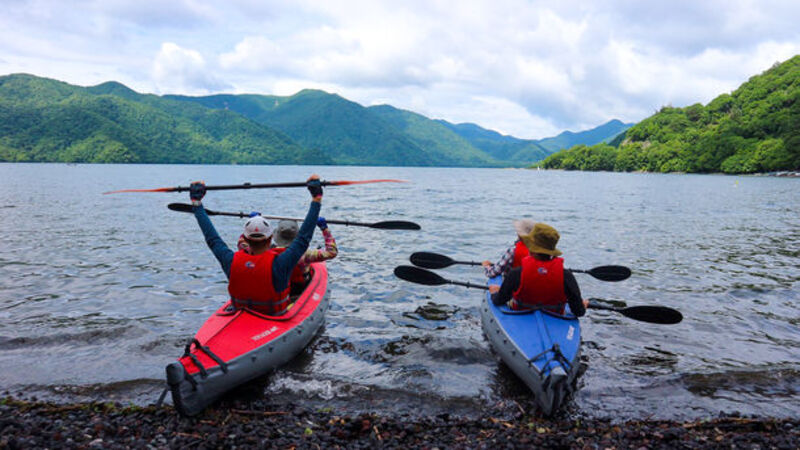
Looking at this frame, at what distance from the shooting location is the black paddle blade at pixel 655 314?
8.11 metres

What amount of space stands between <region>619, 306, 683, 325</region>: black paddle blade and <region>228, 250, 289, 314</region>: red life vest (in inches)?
241

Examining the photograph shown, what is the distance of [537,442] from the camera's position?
516 centimetres

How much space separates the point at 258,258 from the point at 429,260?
16.7ft

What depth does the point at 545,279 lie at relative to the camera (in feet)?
23.7

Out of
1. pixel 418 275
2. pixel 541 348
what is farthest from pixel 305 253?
pixel 541 348

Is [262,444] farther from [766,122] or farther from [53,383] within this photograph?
[766,122]

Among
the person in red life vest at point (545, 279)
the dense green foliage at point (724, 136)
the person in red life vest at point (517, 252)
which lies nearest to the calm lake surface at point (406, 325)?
the person in red life vest at point (545, 279)

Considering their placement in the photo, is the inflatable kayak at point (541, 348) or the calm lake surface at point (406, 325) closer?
the inflatable kayak at point (541, 348)

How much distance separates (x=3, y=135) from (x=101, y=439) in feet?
682

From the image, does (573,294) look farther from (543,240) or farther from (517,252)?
(517,252)

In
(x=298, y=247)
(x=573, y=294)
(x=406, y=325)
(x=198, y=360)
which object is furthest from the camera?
(x=406, y=325)

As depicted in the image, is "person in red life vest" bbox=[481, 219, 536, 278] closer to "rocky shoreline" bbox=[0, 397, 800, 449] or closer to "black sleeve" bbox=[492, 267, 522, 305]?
"black sleeve" bbox=[492, 267, 522, 305]

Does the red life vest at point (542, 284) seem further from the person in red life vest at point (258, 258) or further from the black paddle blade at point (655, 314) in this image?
the person in red life vest at point (258, 258)

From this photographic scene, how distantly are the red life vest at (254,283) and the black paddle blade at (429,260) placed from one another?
14.2 ft
